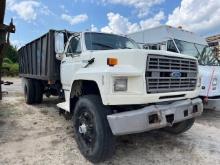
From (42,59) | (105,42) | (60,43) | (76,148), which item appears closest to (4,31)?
(42,59)

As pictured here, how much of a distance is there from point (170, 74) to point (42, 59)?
456 cm

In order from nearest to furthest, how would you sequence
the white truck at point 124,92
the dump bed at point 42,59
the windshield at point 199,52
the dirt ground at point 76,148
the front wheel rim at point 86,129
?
the white truck at point 124,92
the front wheel rim at point 86,129
the dirt ground at point 76,148
the dump bed at point 42,59
the windshield at point 199,52

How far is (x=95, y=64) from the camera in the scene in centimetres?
458

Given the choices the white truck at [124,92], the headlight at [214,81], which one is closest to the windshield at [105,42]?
the white truck at [124,92]

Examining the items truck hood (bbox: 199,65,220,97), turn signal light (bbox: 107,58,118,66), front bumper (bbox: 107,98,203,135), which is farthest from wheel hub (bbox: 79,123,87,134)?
truck hood (bbox: 199,65,220,97)

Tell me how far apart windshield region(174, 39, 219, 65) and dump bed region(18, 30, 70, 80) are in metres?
4.24

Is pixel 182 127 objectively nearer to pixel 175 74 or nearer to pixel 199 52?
pixel 175 74

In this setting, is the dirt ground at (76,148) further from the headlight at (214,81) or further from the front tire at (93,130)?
the headlight at (214,81)

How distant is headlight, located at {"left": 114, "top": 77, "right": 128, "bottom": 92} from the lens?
151 inches

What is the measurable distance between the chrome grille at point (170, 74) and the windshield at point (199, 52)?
12.9 ft

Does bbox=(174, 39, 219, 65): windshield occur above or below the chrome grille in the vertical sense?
above

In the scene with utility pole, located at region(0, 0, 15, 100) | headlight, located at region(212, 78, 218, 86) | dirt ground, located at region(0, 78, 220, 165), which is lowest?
dirt ground, located at region(0, 78, 220, 165)

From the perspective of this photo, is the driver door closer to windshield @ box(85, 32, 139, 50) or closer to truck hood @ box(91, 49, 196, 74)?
windshield @ box(85, 32, 139, 50)

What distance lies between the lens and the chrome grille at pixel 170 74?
13.1 ft
